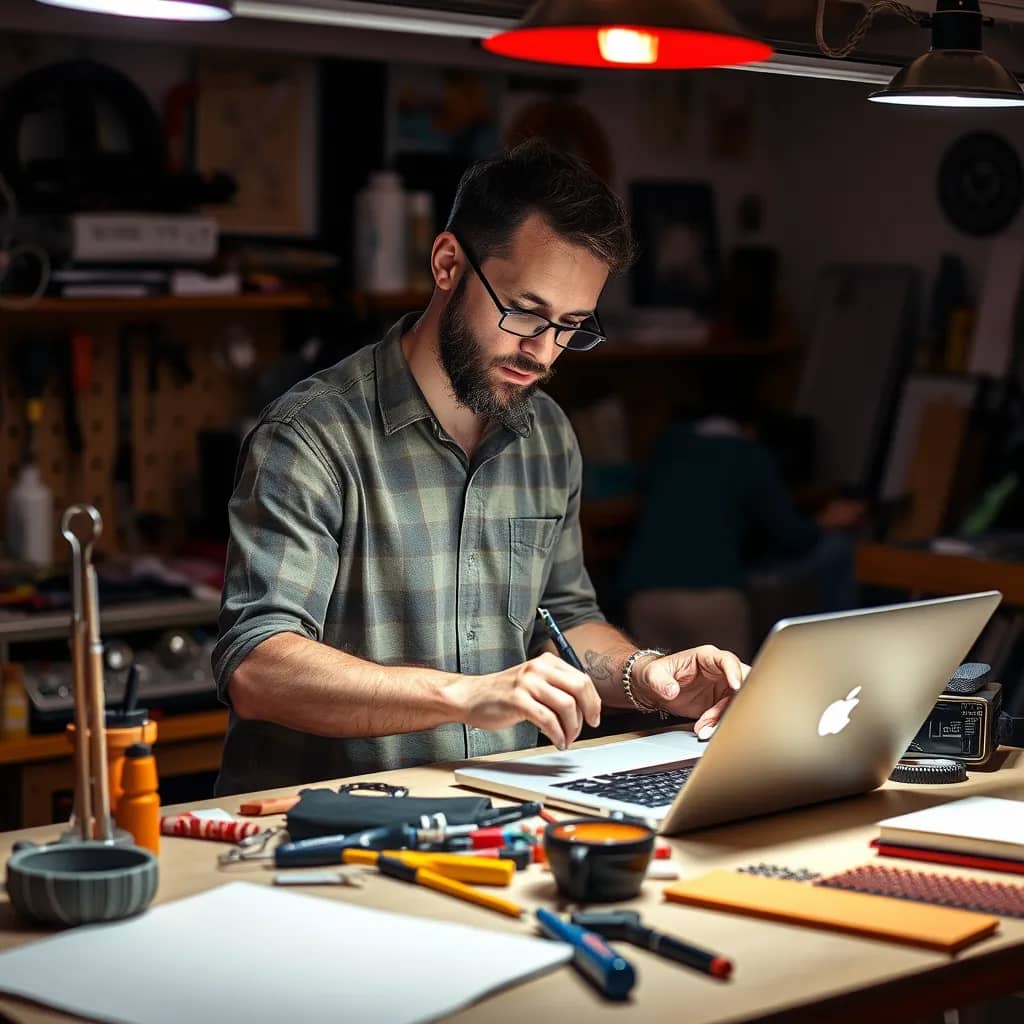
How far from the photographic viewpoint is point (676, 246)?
6.03 metres

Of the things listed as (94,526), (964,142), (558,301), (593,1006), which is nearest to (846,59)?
(558,301)

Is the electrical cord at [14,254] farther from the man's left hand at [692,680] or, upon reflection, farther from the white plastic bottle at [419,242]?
the man's left hand at [692,680]

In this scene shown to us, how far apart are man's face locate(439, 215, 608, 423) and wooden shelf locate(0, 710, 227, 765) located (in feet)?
5.27

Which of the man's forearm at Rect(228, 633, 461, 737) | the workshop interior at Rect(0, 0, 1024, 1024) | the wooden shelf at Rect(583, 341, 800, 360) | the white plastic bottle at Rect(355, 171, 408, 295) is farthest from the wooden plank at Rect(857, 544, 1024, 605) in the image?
the man's forearm at Rect(228, 633, 461, 737)

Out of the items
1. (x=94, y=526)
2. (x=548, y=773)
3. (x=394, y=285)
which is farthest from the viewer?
(x=394, y=285)

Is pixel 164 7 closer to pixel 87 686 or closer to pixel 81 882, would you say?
pixel 87 686

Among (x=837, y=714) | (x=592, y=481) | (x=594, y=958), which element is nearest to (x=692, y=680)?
(x=837, y=714)

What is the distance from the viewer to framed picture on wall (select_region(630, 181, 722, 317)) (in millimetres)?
5949

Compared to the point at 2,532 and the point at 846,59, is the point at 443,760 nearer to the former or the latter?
the point at 846,59

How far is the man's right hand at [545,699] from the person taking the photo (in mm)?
1890

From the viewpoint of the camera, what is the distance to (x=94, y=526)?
60.1 inches

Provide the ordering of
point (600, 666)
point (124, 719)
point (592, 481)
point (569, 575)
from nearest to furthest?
point (124, 719) < point (600, 666) < point (569, 575) < point (592, 481)

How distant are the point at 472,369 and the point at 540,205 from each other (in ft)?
0.81

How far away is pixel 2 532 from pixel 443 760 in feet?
7.60
